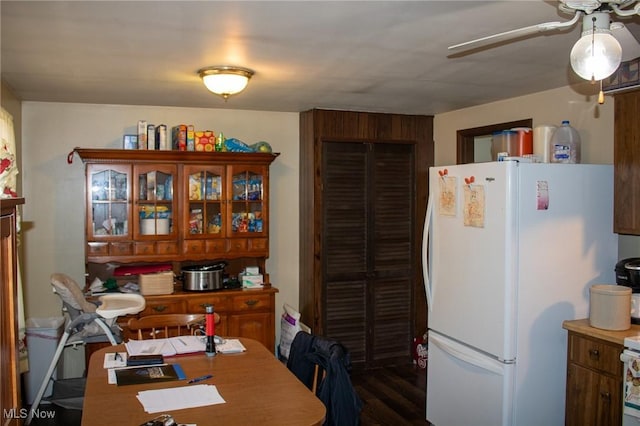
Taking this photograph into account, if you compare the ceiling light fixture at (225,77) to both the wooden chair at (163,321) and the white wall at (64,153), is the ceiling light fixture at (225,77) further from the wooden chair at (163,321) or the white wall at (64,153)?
the white wall at (64,153)

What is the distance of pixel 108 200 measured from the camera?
434cm

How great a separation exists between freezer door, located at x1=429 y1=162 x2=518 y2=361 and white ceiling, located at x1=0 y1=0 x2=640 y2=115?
25.4 inches

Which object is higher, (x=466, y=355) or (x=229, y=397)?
(x=229, y=397)

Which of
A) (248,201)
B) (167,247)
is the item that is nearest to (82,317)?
(167,247)

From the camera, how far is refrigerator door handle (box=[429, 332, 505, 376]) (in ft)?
10.1

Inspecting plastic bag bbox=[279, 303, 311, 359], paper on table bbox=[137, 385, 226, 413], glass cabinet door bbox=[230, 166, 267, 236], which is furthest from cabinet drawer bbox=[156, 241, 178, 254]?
paper on table bbox=[137, 385, 226, 413]

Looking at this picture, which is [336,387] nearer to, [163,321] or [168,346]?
[168,346]

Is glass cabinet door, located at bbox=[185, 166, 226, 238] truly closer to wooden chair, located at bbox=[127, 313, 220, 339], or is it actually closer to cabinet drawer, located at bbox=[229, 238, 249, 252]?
cabinet drawer, located at bbox=[229, 238, 249, 252]

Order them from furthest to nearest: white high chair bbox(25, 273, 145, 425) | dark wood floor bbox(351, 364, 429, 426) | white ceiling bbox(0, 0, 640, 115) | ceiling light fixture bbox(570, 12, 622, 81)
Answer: dark wood floor bbox(351, 364, 429, 426) < white high chair bbox(25, 273, 145, 425) < white ceiling bbox(0, 0, 640, 115) < ceiling light fixture bbox(570, 12, 622, 81)

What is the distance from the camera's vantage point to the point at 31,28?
248 cm

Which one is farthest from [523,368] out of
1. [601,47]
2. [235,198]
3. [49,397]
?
[49,397]

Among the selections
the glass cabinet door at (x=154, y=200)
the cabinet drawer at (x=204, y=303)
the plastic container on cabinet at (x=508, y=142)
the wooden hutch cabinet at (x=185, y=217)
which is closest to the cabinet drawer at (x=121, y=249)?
the wooden hutch cabinet at (x=185, y=217)

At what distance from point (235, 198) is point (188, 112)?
2.74ft

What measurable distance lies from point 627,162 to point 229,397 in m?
2.43
